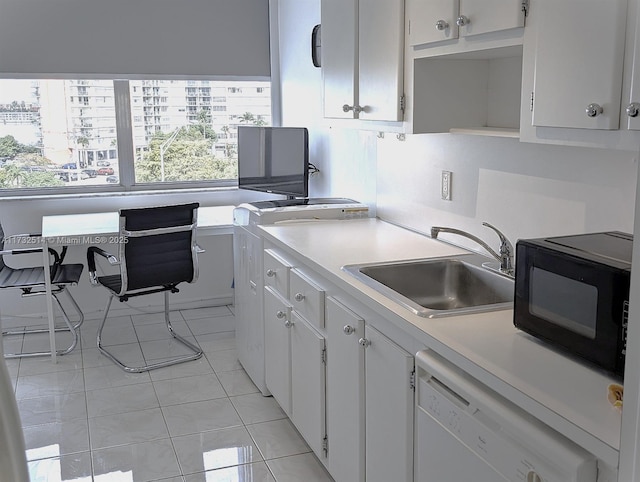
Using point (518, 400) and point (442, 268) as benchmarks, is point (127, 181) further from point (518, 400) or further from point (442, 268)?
point (518, 400)

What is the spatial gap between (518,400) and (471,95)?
4.97 feet

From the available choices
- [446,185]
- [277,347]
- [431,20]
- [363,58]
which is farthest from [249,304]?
[431,20]

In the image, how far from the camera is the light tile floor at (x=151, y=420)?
2.95 metres

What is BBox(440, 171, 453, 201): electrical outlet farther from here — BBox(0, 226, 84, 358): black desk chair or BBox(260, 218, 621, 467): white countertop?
BBox(0, 226, 84, 358): black desk chair

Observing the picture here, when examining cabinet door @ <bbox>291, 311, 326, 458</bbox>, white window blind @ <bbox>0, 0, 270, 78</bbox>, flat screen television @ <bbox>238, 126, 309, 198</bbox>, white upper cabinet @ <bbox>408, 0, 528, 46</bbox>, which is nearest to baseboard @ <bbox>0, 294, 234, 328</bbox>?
flat screen television @ <bbox>238, 126, 309, 198</bbox>

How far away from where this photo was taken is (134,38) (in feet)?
15.9

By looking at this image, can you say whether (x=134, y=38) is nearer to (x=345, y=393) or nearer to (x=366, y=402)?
(x=345, y=393)

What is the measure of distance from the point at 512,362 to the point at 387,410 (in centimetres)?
60

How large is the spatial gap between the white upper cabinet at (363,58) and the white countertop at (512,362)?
0.64m

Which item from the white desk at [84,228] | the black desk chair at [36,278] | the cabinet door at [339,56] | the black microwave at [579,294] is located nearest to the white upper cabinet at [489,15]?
the black microwave at [579,294]

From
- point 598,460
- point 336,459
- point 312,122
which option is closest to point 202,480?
point 336,459

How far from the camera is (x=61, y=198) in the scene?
487 cm

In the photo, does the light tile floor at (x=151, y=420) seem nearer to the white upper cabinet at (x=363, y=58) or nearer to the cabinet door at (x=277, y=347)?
the cabinet door at (x=277, y=347)

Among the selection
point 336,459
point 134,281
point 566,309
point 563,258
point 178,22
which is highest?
point 178,22
